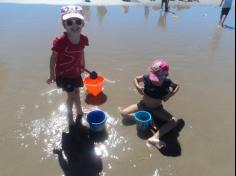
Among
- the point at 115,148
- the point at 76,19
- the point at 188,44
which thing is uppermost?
the point at 76,19

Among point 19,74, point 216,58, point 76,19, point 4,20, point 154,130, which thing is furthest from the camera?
point 4,20

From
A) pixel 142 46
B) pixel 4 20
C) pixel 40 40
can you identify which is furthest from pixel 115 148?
pixel 4 20

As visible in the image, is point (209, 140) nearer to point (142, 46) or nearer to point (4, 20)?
point (142, 46)

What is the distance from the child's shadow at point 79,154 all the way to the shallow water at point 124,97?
0.21 feet

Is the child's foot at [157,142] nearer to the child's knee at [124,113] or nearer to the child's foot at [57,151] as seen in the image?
the child's knee at [124,113]

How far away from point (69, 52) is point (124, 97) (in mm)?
1776

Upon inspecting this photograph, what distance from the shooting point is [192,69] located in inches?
270

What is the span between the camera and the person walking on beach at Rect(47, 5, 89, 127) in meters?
3.97

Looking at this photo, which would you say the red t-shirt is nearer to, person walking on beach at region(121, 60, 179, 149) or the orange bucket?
the orange bucket

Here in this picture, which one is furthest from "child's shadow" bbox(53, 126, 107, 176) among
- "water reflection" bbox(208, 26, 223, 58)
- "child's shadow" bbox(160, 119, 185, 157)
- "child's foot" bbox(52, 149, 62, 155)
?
"water reflection" bbox(208, 26, 223, 58)

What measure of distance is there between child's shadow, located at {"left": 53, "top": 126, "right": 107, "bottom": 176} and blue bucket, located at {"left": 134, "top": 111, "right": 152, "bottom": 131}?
1.80 feet

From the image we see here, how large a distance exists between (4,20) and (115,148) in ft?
26.7

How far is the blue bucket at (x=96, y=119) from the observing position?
14.3 ft

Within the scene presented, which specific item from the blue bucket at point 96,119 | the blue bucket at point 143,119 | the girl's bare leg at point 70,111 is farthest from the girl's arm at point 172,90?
A: the girl's bare leg at point 70,111
